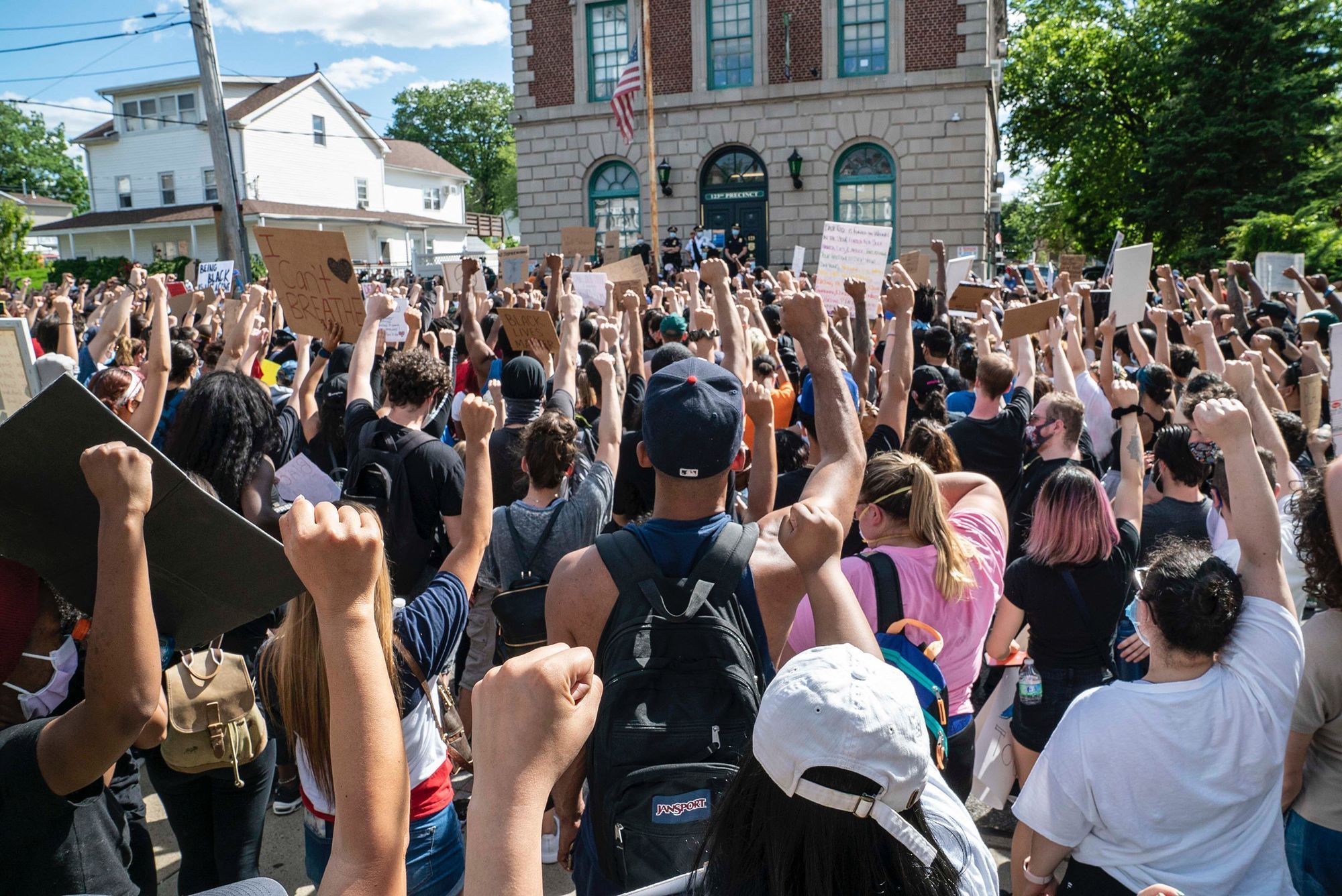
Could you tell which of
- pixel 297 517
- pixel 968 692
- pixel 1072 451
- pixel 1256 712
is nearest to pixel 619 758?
pixel 297 517

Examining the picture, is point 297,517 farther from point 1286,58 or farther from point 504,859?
point 1286,58

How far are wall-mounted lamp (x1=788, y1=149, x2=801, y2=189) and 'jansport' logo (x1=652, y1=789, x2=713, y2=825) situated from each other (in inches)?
998

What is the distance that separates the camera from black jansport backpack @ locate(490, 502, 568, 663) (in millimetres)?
3590

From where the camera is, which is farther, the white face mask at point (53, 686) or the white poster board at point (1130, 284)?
the white poster board at point (1130, 284)

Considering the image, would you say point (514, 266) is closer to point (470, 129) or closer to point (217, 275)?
point (217, 275)

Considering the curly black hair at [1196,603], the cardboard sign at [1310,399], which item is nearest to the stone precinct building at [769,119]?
the cardboard sign at [1310,399]

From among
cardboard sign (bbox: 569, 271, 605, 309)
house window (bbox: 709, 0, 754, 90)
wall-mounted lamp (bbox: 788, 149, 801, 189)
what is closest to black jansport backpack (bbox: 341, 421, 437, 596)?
cardboard sign (bbox: 569, 271, 605, 309)

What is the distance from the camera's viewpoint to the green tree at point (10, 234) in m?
26.1

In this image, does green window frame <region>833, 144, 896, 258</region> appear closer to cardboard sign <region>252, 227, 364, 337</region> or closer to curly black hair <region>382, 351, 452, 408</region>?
cardboard sign <region>252, 227, 364, 337</region>

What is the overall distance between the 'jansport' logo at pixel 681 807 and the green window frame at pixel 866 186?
24.8m

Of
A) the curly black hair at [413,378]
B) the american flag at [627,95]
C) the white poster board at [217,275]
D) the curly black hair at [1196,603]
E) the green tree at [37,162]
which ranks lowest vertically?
the curly black hair at [1196,603]

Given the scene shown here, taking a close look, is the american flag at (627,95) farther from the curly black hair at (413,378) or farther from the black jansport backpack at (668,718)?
the black jansport backpack at (668,718)

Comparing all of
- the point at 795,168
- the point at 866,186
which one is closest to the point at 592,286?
the point at 795,168

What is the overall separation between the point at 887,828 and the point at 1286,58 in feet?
103
